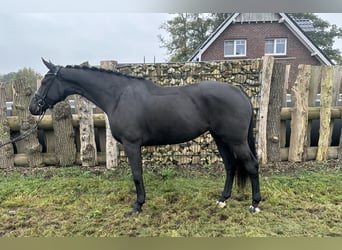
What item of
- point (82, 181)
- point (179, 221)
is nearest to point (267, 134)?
point (179, 221)

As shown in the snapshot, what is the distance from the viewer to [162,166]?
410 cm

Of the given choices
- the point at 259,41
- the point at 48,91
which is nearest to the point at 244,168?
the point at 48,91

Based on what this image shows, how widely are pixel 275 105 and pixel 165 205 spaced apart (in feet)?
A: 7.55

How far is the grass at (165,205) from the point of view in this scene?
240cm

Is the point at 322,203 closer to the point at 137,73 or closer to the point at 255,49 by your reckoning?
the point at 137,73

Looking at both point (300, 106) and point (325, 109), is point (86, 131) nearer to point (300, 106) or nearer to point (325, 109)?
point (300, 106)

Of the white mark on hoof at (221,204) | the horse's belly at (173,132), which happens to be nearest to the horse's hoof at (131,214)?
the horse's belly at (173,132)

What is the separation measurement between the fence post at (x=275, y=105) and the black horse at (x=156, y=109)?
1.42 meters

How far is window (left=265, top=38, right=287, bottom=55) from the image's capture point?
9.89 meters

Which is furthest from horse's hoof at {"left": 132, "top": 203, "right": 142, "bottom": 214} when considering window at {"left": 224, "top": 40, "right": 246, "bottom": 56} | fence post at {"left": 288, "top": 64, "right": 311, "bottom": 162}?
window at {"left": 224, "top": 40, "right": 246, "bottom": 56}

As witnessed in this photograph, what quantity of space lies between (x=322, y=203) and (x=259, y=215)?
2.75 ft

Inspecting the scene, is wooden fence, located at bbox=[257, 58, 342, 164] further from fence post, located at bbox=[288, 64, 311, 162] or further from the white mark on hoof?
the white mark on hoof

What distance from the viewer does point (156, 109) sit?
2.60 m

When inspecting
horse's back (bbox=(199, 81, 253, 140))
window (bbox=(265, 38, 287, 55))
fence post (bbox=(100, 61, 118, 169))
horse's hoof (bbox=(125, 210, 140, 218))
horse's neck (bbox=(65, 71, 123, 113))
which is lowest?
horse's hoof (bbox=(125, 210, 140, 218))
